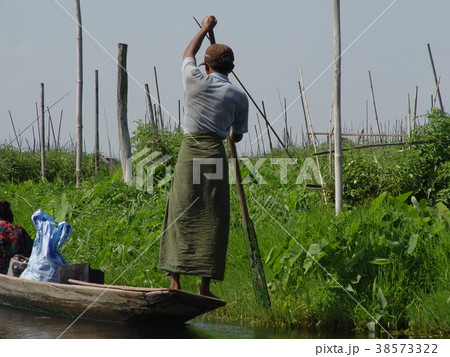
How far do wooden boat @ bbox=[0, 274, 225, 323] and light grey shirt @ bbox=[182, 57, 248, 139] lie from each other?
1109 millimetres

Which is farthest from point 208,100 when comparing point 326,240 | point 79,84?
point 79,84

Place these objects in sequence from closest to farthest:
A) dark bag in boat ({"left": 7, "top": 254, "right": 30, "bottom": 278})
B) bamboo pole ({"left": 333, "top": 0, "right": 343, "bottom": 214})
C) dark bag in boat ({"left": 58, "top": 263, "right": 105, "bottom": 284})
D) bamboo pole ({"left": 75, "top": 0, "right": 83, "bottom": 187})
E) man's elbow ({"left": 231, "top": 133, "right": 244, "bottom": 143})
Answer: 1. man's elbow ({"left": 231, "top": 133, "right": 244, "bottom": 143})
2. dark bag in boat ({"left": 58, "top": 263, "right": 105, "bottom": 284})
3. bamboo pole ({"left": 333, "top": 0, "right": 343, "bottom": 214})
4. dark bag in boat ({"left": 7, "top": 254, "right": 30, "bottom": 278})
5. bamboo pole ({"left": 75, "top": 0, "right": 83, "bottom": 187})

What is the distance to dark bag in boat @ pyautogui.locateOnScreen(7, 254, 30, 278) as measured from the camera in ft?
17.4

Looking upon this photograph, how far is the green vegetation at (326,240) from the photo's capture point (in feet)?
14.0

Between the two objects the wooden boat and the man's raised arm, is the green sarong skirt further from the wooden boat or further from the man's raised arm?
the man's raised arm

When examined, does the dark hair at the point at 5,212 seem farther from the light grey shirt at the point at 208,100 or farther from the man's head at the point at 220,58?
the man's head at the point at 220,58

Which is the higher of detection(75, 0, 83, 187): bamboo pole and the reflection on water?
detection(75, 0, 83, 187): bamboo pole

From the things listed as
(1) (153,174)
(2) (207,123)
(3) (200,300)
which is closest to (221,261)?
(3) (200,300)

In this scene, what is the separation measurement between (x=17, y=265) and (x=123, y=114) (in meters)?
3.24

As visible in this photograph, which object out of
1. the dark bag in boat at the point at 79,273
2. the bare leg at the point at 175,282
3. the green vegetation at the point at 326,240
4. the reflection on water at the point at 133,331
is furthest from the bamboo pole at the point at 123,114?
the bare leg at the point at 175,282

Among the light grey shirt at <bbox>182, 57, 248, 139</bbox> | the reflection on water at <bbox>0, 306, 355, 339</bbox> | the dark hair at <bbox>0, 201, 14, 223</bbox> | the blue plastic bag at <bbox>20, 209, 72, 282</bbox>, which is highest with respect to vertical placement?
the light grey shirt at <bbox>182, 57, 248, 139</bbox>

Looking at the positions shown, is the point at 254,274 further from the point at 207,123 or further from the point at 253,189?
the point at 253,189

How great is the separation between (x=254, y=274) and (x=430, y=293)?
1208 mm
